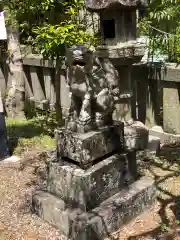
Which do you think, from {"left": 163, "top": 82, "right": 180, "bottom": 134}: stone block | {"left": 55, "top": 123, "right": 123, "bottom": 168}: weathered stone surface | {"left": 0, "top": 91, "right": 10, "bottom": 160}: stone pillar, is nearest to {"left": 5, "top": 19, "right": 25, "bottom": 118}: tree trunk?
{"left": 0, "top": 91, "right": 10, "bottom": 160}: stone pillar

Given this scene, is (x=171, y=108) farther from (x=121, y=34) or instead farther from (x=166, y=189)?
(x=166, y=189)

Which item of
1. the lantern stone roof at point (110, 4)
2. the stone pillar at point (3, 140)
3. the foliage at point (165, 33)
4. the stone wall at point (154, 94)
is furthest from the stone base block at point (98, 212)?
the foliage at point (165, 33)

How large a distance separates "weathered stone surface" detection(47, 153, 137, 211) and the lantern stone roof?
2.19m

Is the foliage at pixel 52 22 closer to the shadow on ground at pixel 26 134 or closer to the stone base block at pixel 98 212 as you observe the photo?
the shadow on ground at pixel 26 134

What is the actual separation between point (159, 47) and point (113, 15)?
168 centimetres

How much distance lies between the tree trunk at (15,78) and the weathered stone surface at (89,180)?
183 inches

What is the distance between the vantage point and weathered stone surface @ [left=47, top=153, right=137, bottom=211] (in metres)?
3.78

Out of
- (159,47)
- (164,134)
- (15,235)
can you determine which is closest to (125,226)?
(15,235)

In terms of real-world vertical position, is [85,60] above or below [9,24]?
below

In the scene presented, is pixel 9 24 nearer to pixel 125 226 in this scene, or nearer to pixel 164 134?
pixel 164 134

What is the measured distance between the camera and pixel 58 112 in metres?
7.36

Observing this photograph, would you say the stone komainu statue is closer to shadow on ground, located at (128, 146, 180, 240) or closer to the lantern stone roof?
the lantern stone roof

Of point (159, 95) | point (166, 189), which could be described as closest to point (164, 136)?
point (159, 95)

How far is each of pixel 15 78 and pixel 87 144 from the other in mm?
5142
